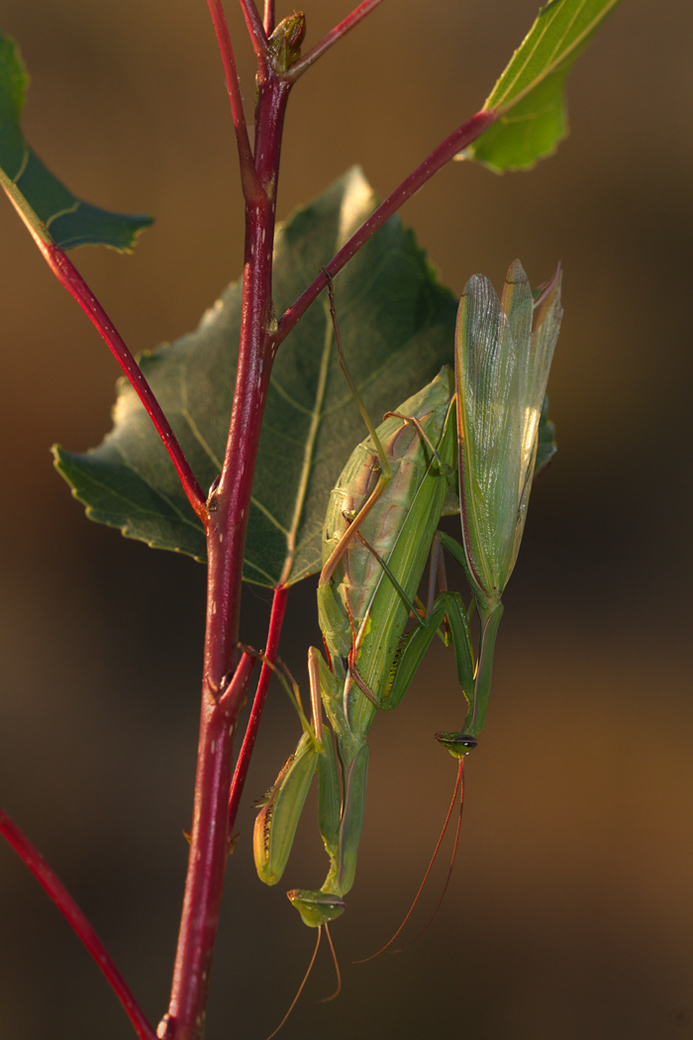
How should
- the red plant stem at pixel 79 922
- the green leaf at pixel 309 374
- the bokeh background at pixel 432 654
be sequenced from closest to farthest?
the red plant stem at pixel 79 922 → the green leaf at pixel 309 374 → the bokeh background at pixel 432 654

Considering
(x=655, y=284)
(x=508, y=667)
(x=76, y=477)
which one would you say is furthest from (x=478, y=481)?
(x=655, y=284)

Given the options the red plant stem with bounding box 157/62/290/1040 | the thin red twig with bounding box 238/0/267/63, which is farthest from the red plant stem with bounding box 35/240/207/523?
the thin red twig with bounding box 238/0/267/63

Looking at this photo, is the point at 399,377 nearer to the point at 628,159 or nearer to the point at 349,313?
the point at 349,313

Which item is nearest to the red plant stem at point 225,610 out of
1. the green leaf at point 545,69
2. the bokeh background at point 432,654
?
the green leaf at point 545,69

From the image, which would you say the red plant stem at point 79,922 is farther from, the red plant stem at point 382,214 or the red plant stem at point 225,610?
the red plant stem at point 382,214

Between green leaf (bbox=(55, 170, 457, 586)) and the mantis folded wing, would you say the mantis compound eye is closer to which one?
the mantis folded wing
